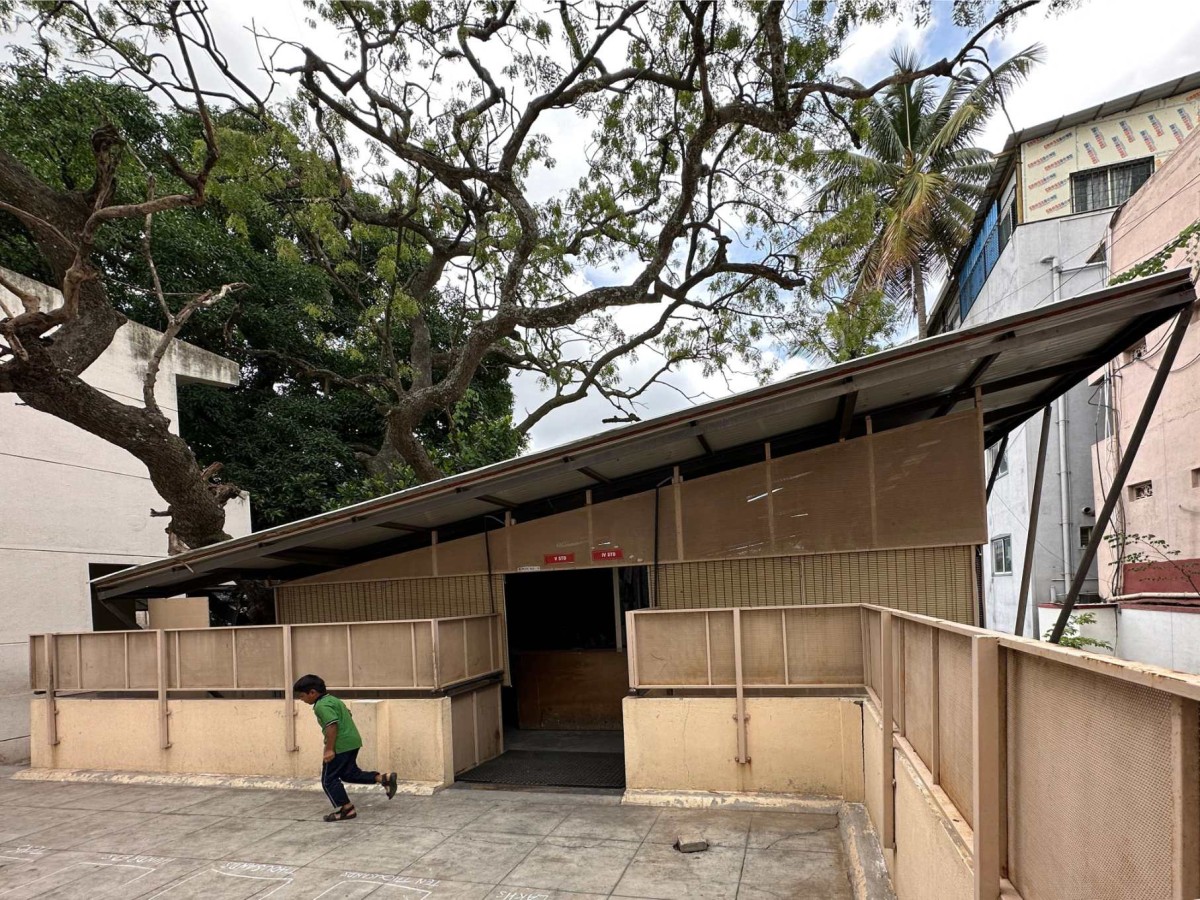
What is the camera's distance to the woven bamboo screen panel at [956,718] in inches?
118

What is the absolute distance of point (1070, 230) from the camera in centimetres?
1445

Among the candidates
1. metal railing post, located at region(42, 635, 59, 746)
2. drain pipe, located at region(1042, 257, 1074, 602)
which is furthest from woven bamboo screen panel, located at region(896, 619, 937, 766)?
drain pipe, located at region(1042, 257, 1074, 602)

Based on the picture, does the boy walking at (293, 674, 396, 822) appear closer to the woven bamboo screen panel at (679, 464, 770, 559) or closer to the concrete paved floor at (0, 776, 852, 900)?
the concrete paved floor at (0, 776, 852, 900)

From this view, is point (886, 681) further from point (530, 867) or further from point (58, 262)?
point (58, 262)

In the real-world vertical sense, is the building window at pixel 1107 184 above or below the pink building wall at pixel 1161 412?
above

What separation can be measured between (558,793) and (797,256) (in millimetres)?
10258

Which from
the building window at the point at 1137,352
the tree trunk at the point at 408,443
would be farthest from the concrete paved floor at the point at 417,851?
the building window at the point at 1137,352

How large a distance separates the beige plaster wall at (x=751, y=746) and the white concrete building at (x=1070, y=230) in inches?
391

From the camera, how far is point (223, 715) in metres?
9.08

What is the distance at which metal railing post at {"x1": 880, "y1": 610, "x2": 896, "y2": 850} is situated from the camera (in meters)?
4.87

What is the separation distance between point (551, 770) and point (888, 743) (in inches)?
212

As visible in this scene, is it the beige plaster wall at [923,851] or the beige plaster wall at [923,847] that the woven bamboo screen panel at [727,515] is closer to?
the beige plaster wall at [923,847]

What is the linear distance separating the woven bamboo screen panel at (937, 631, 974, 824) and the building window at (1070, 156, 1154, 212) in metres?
15.5

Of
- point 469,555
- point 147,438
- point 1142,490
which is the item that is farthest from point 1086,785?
point 1142,490
